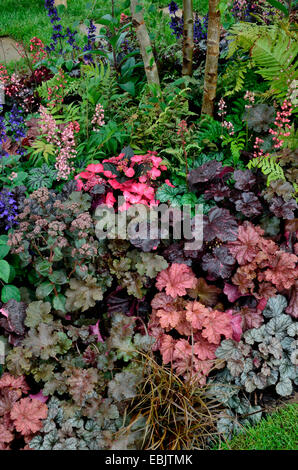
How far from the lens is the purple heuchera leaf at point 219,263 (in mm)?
2605

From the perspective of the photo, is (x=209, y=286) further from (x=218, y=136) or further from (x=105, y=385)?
(x=218, y=136)

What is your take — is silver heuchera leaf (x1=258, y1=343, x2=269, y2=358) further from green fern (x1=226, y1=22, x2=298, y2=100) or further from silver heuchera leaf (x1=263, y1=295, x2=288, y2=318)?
green fern (x1=226, y1=22, x2=298, y2=100)

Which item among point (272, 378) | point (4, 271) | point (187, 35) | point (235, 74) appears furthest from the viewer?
point (187, 35)

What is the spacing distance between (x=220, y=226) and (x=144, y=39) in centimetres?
171

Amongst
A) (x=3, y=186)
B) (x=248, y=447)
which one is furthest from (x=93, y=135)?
(x=248, y=447)

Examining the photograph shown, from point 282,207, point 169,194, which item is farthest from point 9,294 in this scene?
point 282,207

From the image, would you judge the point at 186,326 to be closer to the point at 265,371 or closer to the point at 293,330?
the point at 265,371

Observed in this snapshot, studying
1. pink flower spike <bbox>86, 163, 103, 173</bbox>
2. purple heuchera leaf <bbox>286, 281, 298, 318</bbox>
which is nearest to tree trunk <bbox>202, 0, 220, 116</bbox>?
pink flower spike <bbox>86, 163, 103, 173</bbox>

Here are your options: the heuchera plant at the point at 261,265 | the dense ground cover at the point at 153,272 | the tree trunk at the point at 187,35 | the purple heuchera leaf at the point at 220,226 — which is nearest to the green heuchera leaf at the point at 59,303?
the dense ground cover at the point at 153,272

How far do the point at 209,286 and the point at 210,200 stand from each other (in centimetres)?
60

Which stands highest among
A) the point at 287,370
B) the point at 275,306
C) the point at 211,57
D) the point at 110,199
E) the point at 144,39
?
the point at 144,39

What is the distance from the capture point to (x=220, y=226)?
102 inches

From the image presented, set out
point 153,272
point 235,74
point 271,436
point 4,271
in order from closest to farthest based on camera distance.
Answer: point 271,436
point 4,271
point 153,272
point 235,74

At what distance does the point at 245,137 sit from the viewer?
3238 mm
